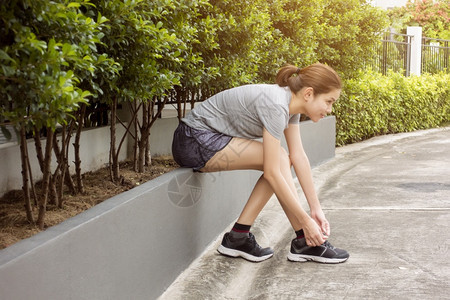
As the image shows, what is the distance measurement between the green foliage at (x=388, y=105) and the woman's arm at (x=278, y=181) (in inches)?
254

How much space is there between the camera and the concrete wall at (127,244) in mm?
2406

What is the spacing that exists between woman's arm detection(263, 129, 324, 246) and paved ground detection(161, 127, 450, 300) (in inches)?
14.6

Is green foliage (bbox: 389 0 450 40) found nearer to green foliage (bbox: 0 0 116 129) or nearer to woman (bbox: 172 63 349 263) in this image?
woman (bbox: 172 63 349 263)

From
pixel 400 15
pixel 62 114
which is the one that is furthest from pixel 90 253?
pixel 400 15

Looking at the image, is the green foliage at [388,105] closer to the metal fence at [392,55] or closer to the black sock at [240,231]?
the metal fence at [392,55]

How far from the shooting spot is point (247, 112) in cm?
429

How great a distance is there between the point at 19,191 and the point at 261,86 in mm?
1861

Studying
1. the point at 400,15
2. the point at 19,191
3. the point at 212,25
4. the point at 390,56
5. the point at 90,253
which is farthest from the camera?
the point at 400,15

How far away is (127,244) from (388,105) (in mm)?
9981

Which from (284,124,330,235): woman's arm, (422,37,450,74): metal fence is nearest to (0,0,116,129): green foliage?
(284,124,330,235): woman's arm

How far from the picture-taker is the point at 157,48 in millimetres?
4082

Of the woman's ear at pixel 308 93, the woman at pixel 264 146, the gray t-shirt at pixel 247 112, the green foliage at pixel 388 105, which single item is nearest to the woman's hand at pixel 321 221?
the woman at pixel 264 146

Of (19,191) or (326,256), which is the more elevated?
(19,191)

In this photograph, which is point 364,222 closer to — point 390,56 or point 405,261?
point 405,261
